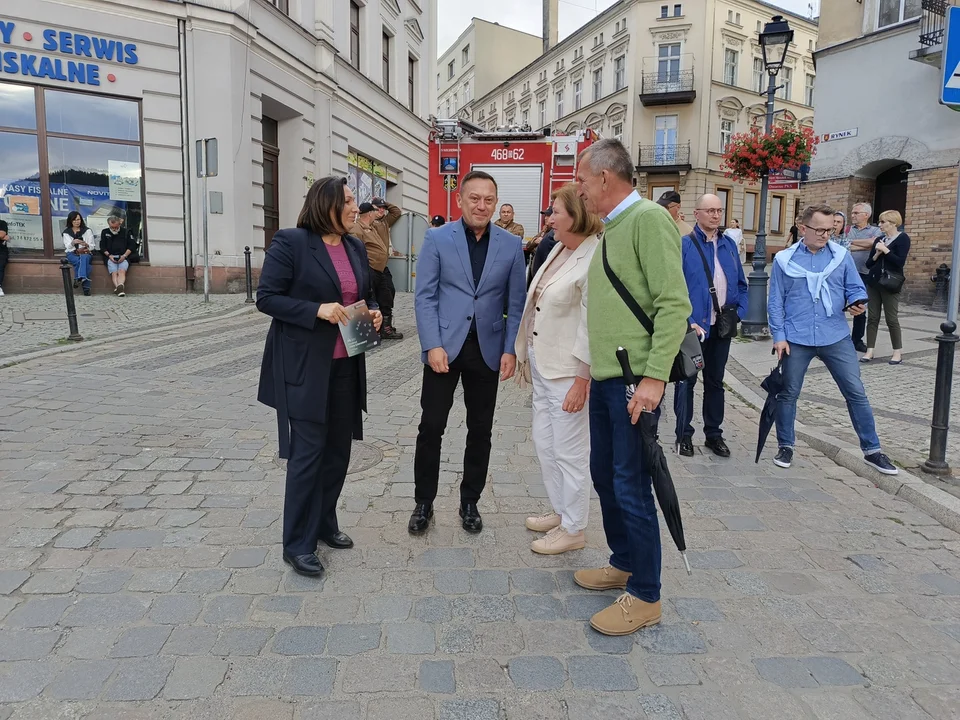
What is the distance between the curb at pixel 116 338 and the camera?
25.7 ft

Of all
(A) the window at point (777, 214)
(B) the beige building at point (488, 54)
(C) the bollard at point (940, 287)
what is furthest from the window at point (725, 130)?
(C) the bollard at point (940, 287)

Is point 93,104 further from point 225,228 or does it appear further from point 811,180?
point 811,180

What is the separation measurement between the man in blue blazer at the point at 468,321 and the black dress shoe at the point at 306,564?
64 cm

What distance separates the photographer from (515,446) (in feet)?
18.0

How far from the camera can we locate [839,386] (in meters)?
5.06

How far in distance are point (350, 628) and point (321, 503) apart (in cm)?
79

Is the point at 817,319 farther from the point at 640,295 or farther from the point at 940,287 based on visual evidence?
the point at 940,287

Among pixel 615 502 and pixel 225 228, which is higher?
pixel 225 228

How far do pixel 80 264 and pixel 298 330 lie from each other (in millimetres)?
12393

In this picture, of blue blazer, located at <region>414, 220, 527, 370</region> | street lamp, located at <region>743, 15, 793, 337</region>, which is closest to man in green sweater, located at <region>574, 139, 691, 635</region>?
blue blazer, located at <region>414, 220, 527, 370</region>

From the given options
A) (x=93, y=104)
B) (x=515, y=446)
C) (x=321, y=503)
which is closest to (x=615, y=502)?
(x=321, y=503)

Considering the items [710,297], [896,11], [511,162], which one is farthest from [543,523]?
[896,11]

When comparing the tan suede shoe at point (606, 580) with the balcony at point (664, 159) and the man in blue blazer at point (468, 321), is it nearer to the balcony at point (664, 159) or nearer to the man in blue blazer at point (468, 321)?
the man in blue blazer at point (468, 321)

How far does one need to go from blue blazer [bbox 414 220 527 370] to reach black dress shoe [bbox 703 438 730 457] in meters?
2.48
